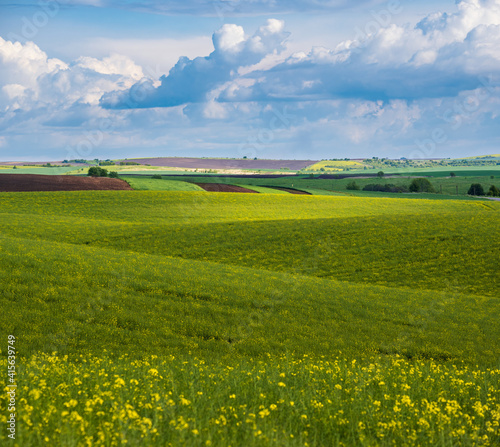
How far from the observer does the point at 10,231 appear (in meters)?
48.2

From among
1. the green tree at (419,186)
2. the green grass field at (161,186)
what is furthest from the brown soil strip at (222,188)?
the green tree at (419,186)

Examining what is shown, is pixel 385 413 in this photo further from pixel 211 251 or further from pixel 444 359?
pixel 211 251

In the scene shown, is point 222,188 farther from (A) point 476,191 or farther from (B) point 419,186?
(A) point 476,191

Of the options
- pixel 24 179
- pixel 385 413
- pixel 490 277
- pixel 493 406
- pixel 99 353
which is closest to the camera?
pixel 385 413

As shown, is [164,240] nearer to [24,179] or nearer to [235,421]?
[235,421]

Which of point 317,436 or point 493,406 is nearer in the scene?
point 317,436

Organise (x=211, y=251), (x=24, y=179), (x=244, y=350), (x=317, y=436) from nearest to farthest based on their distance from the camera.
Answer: (x=317, y=436), (x=244, y=350), (x=211, y=251), (x=24, y=179)

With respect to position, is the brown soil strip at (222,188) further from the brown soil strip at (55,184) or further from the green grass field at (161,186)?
the brown soil strip at (55,184)

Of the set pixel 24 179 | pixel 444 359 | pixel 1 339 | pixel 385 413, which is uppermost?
pixel 24 179

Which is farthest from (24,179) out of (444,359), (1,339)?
(444,359)

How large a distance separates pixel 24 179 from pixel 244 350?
3598 inches

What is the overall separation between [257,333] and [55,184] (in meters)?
82.4

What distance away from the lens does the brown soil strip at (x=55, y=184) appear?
87.6m

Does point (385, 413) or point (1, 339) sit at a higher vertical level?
point (385, 413)
